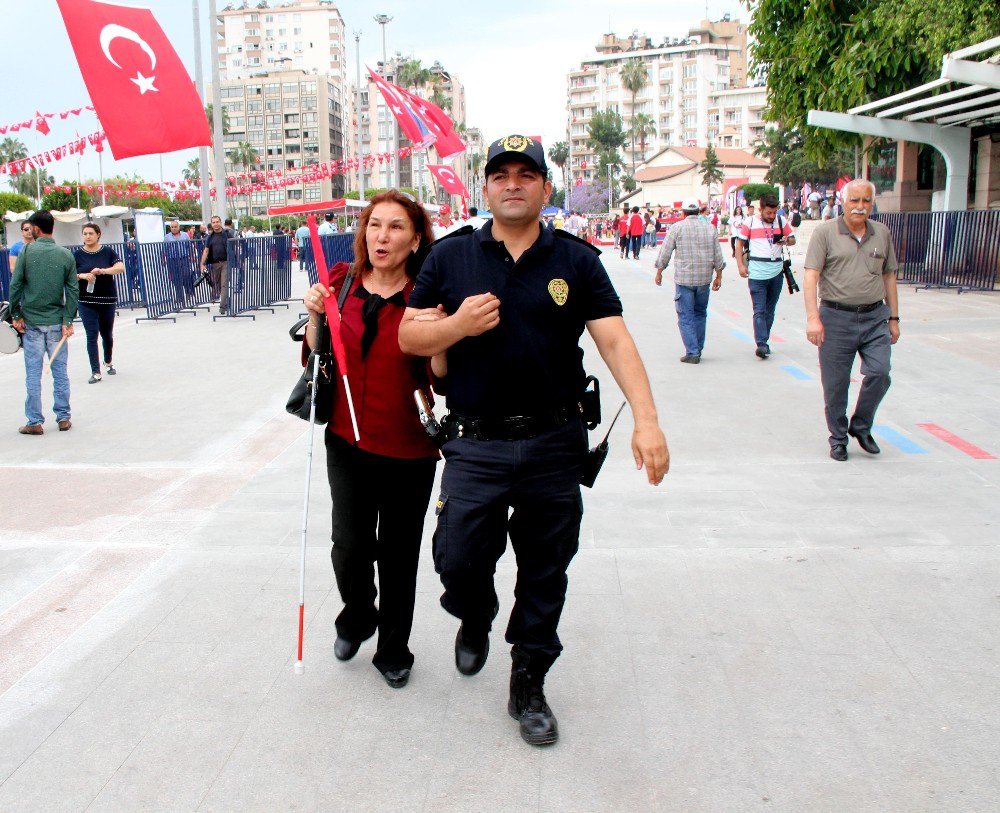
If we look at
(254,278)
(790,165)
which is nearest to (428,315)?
(254,278)

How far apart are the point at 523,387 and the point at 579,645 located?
1.39m

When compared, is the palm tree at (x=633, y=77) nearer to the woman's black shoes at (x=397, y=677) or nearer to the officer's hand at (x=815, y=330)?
the officer's hand at (x=815, y=330)

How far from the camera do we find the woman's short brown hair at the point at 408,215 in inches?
146

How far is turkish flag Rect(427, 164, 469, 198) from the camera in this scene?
23.6m

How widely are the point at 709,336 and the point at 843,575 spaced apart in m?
8.90

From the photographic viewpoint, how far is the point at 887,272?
7.05 m

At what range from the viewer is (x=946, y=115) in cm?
2011

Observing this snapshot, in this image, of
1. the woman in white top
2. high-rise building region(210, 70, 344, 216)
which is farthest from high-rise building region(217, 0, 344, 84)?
the woman in white top

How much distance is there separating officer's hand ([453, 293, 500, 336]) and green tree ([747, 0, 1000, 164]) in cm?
1721

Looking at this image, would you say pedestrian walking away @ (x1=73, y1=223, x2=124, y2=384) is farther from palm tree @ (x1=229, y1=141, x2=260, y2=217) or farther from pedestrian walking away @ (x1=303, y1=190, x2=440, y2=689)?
palm tree @ (x1=229, y1=141, x2=260, y2=217)

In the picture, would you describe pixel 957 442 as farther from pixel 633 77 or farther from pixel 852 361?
pixel 633 77

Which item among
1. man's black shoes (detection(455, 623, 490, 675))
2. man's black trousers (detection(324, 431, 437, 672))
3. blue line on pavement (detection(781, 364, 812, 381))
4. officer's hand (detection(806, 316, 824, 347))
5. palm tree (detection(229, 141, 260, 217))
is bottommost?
blue line on pavement (detection(781, 364, 812, 381))

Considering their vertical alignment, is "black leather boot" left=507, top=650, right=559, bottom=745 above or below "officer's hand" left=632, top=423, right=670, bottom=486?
below

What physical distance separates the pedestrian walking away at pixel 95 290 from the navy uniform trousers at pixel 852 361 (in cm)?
726
